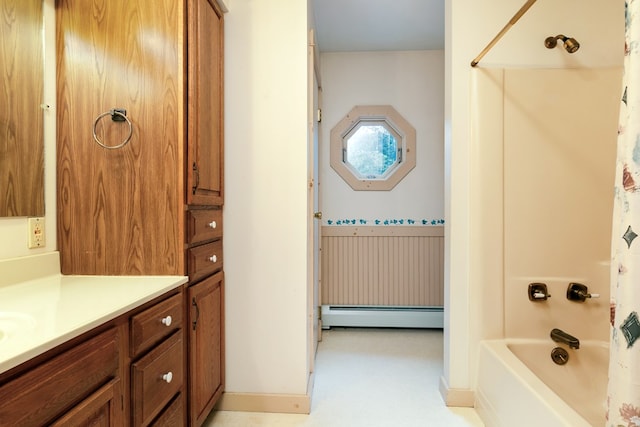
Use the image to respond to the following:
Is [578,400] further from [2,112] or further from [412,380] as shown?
[2,112]

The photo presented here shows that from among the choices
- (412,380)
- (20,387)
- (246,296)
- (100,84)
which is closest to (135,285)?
(20,387)

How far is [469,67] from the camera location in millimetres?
1782

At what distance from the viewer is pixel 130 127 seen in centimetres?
130

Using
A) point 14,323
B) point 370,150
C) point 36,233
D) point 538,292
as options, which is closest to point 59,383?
point 14,323

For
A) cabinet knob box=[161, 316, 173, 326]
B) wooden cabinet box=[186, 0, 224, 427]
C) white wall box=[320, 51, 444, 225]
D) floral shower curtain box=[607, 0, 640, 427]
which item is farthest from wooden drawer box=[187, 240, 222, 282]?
white wall box=[320, 51, 444, 225]

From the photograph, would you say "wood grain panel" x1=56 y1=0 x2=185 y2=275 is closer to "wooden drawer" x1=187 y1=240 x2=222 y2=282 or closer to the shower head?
"wooden drawer" x1=187 y1=240 x2=222 y2=282

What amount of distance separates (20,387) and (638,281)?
126 cm

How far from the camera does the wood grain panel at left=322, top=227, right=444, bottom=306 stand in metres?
2.90

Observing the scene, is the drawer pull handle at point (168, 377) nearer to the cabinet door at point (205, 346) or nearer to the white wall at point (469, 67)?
the cabinet door at point (205, 346)

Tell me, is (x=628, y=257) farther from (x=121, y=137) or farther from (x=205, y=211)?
(x=121, y=137)

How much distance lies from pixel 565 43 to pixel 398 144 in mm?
1463

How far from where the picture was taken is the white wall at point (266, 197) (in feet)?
5.72

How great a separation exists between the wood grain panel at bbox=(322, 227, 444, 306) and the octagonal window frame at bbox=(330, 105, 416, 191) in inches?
16.3

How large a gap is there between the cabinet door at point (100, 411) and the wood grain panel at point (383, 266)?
2154 mm
